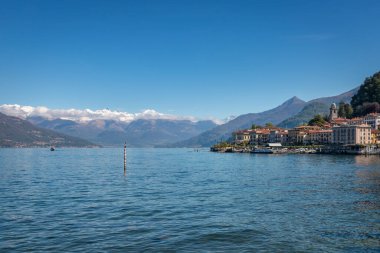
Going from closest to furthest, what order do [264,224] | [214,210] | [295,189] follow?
[264,224] < [214,210] < [295,189]

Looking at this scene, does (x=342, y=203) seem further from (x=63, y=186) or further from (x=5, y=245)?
(x=63, y=186)

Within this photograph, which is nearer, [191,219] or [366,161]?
[191,219]

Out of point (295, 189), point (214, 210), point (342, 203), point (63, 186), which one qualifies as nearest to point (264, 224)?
point (214, 210)

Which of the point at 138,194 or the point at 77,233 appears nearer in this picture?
the point at 77,233

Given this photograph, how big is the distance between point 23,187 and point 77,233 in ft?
110

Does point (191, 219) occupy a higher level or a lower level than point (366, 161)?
higher

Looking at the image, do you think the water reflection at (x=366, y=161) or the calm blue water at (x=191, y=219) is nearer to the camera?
the calm blue water at (x=191, y=219)

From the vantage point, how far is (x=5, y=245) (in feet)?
89.4

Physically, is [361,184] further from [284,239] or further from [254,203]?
[284,239]

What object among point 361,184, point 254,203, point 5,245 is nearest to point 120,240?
point 5,245

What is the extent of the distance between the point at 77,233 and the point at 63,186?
107 feet

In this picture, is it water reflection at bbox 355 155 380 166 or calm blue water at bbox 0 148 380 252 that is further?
water reflection at bbox 355 155 380 166

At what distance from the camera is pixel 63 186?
200 feet

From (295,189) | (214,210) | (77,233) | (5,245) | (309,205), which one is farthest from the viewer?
(295,189)
